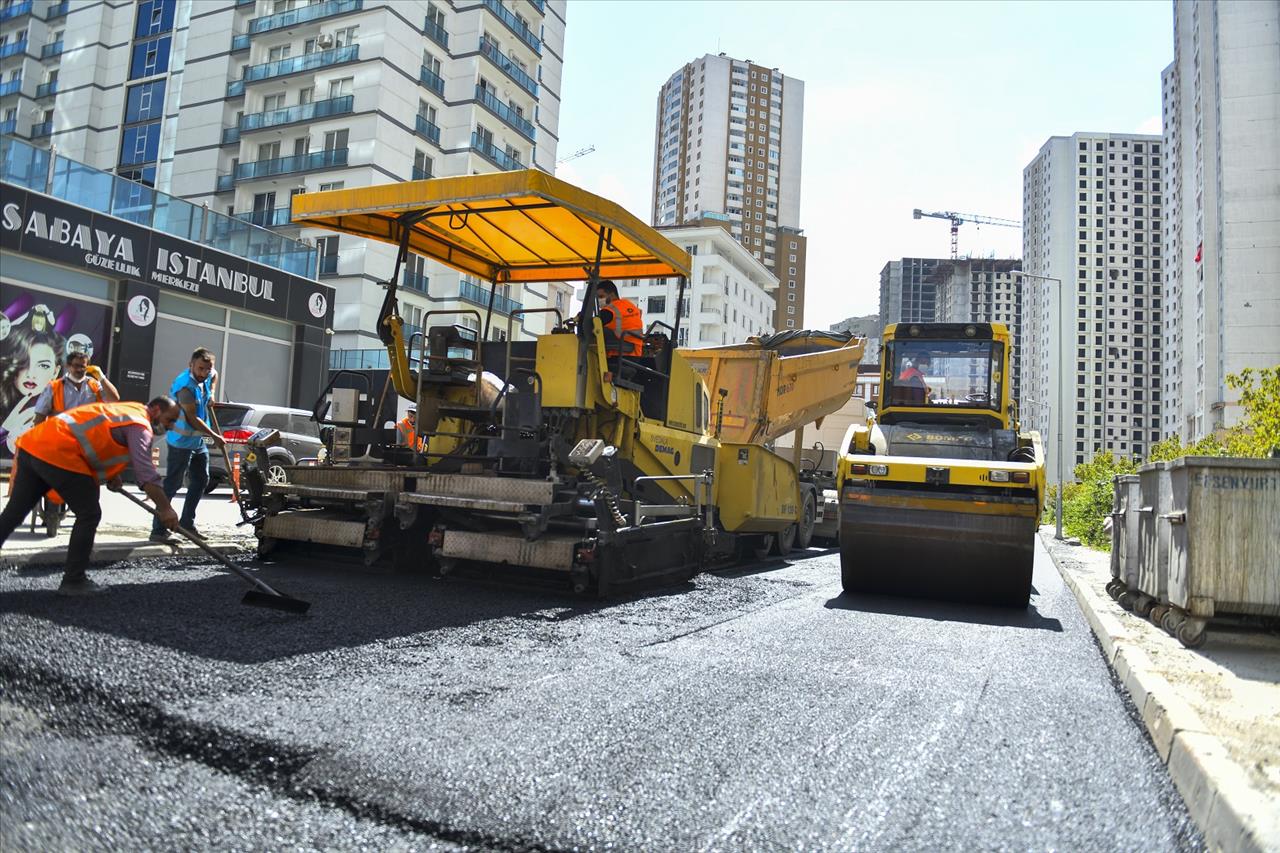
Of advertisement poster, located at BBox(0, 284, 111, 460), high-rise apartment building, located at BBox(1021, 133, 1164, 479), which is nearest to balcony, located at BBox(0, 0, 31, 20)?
advertisement poster, located at BBox(0, 284, 111, 460)

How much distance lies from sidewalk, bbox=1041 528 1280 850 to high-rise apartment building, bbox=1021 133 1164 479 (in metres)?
104

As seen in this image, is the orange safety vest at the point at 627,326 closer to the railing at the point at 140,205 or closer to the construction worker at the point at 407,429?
the construction worker at the point at 407,429

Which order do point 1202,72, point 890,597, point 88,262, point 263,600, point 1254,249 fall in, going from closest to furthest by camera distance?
point 263,600, point 890,597, point 88,262, point 1254,249, point 1202,72

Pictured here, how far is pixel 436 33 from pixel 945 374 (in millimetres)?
32862

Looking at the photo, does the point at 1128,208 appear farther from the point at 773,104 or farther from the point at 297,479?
the point at 297,479

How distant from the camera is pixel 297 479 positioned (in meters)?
6.66

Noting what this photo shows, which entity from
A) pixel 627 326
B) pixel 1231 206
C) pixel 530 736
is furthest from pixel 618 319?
pixel 1231 206

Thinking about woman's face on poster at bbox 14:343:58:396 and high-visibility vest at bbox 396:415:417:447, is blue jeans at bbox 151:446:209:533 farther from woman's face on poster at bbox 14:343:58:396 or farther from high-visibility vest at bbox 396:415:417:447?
woman's face on poster at bbox 14:343:58:396

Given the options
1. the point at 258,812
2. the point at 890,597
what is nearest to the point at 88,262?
the point at 890,597

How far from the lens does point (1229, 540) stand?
5004 millimetres

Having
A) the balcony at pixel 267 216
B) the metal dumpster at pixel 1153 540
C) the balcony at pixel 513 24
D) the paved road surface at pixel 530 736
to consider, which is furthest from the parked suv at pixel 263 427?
the balcony at pixel 513 24

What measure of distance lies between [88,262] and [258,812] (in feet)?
51.3

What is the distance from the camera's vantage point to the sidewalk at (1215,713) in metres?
2.41

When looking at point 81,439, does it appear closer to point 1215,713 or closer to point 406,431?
point 406,431
